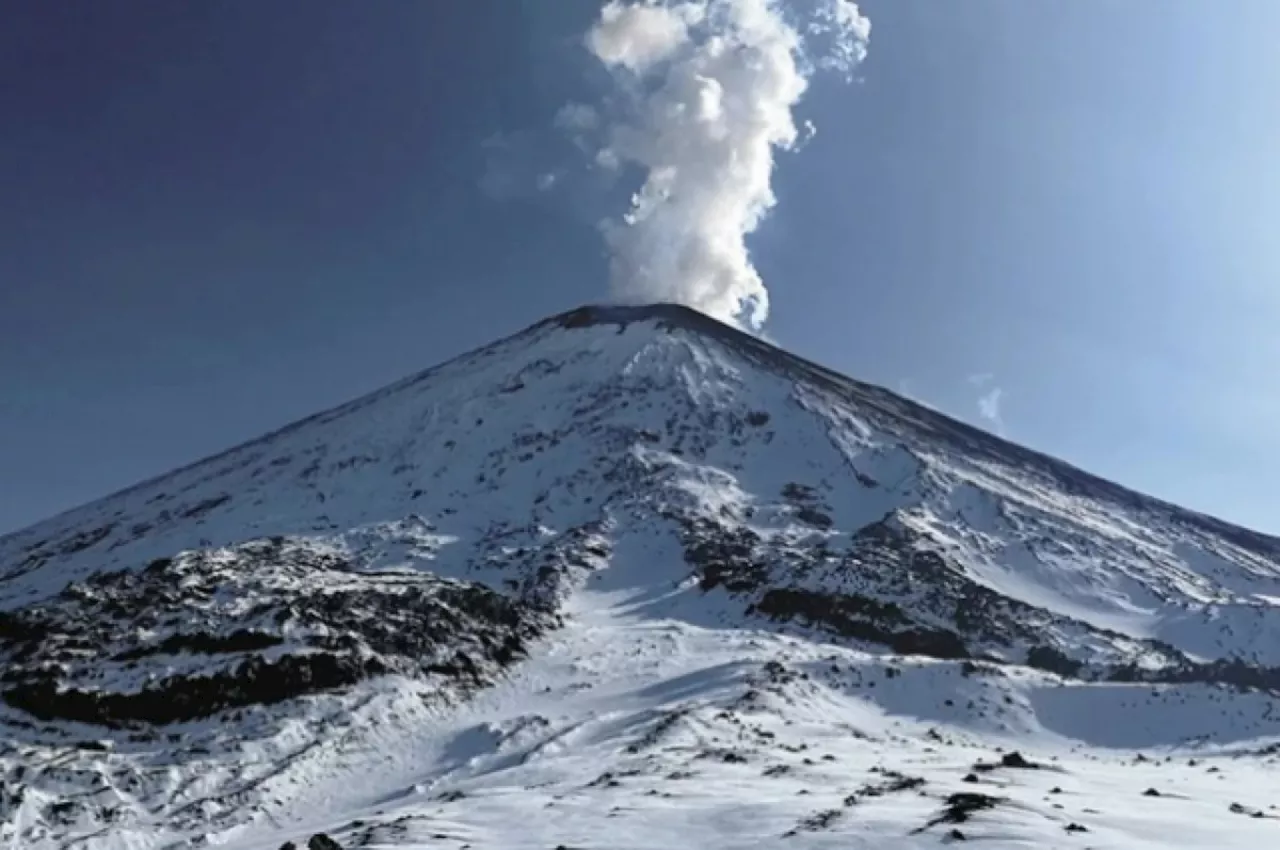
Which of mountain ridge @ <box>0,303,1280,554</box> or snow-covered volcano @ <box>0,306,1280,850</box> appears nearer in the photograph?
snow-covered volcano @ <box>0,306,1280,850</box>

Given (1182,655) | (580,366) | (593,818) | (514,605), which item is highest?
(580,366)

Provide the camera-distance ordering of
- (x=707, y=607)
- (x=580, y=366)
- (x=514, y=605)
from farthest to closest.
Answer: (x=580, y=366) → (x=707, y=607) → (x=514, y=605)

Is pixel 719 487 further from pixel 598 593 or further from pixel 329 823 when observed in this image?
pixel 329 823

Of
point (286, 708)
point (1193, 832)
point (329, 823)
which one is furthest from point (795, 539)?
point (1193, 832)

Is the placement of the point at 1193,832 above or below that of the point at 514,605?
below

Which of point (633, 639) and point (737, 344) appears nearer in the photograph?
point (633, 639)

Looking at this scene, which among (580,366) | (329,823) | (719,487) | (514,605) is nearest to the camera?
(329,823)

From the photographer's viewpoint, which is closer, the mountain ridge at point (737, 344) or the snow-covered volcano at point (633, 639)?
the snow-covered volcano at point (633, 639)

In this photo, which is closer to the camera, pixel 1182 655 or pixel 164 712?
pixel 164 712
